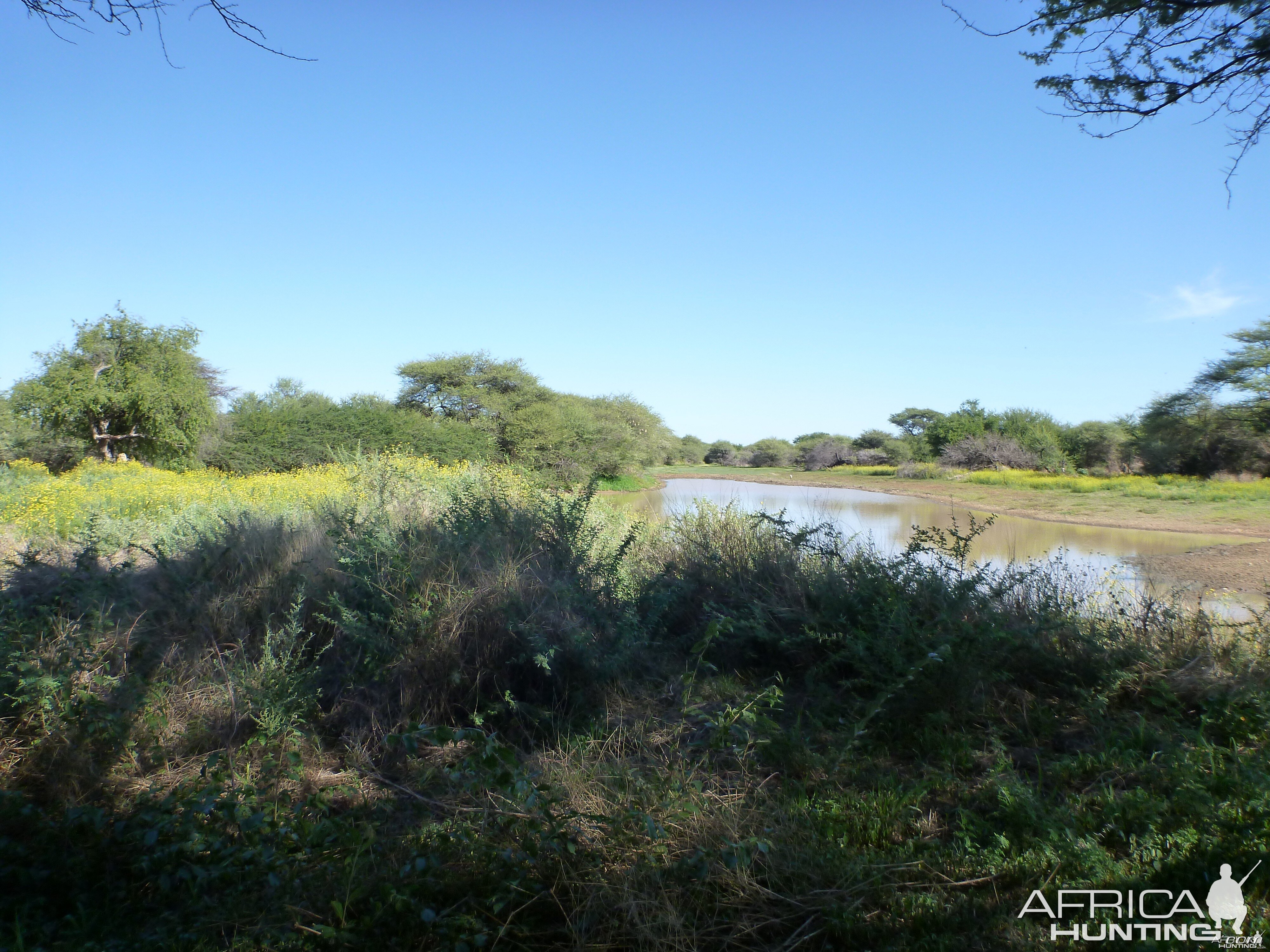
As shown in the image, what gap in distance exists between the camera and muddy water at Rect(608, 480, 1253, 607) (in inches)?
312

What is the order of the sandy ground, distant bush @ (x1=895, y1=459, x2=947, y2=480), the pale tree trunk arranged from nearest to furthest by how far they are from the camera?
the sandy ground, the pale tree trunk, distant bush @ (x1=895, y1=459, x2=947, y2=480)

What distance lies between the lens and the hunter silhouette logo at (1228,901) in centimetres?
228

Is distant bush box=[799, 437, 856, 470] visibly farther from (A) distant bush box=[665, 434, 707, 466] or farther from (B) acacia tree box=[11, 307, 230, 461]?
(B) acacia tree box=[11, 307, 230, 461]

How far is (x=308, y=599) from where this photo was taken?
5184mm

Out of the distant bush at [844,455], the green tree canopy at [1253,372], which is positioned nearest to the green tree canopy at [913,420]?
the distant bush at [844,455]

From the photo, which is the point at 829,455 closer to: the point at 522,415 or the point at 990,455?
the point at 990,455

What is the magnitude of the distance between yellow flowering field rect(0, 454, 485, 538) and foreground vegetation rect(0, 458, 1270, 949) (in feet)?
8.00

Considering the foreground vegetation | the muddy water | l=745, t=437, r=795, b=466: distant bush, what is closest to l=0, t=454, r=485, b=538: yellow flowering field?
the foreground vegetation

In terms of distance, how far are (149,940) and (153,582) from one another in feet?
11.4

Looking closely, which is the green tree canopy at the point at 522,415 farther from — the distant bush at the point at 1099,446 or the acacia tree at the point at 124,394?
the distant bush at the point at 1099,446

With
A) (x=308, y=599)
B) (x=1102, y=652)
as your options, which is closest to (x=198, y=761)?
(x=308, y=599)

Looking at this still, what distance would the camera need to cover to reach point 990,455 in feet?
137

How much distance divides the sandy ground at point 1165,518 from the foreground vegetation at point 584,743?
256cm

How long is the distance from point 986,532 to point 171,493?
15.8 meters
